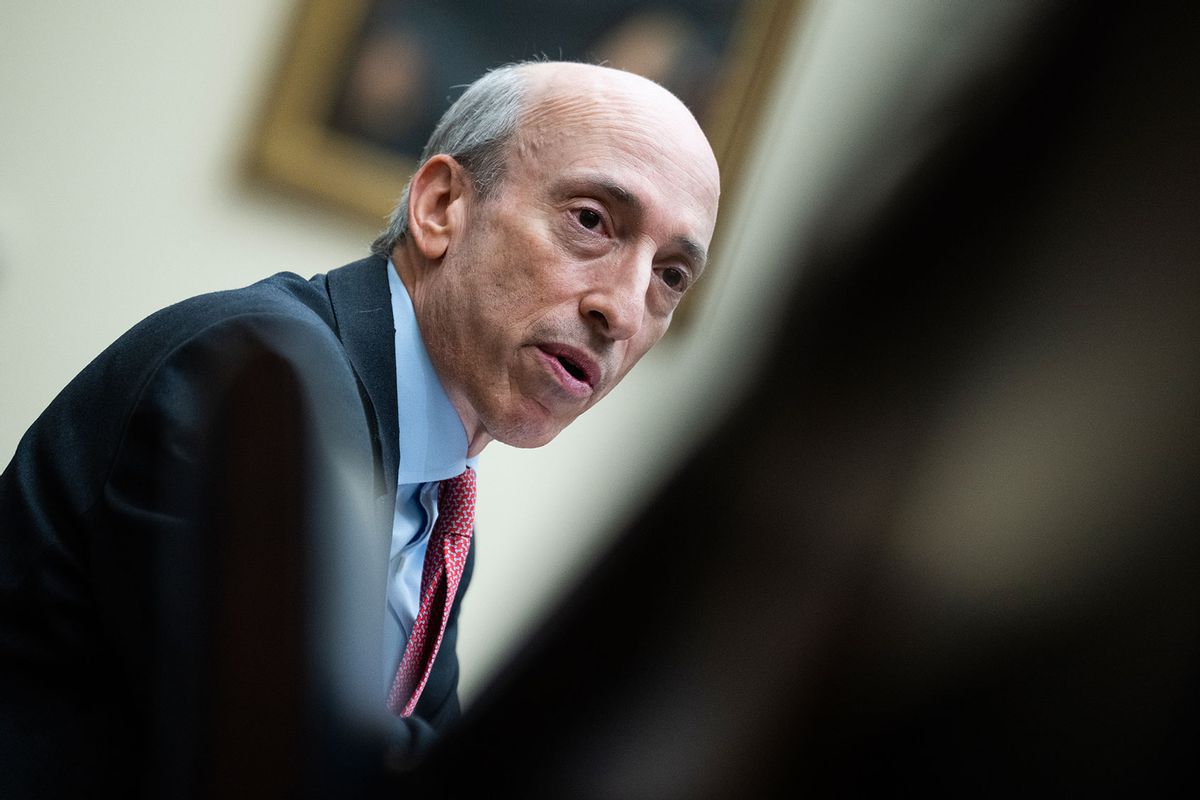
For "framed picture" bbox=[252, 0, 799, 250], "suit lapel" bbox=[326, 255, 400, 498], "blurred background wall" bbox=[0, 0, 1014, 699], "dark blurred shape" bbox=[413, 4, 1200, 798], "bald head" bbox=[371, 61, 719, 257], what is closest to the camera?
"dark blurred shape" bbox=[413, 4, 1200, 798]

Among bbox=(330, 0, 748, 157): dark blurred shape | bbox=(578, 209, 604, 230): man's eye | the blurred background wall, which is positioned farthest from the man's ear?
bbox=(330, 0, 748, 157): dark blurred shape

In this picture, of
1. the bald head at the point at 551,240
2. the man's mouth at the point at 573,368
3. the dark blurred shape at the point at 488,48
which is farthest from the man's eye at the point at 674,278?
the dark blurred shape at the point at 488,48

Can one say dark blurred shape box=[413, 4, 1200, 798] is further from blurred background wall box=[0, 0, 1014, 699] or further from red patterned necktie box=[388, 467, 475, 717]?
blurred background wall box=[0, 0, 1014, 699]

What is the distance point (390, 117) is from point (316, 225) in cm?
23

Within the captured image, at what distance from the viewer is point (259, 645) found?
17 cm

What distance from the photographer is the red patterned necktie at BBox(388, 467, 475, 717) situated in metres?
0.88

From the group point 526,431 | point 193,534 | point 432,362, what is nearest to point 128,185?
point 432,362

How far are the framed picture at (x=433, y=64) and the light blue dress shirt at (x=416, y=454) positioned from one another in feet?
3.06

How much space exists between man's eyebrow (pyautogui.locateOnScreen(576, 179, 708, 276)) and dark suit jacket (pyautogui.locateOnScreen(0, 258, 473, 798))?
20 centimetres

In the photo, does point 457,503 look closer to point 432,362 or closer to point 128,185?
point 432,362

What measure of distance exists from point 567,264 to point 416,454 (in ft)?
0.64

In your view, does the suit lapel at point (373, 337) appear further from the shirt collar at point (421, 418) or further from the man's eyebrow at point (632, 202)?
the man's eyebrow at point (632, 202)

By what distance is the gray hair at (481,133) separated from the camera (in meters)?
1.04

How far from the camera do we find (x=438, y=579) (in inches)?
36.1
